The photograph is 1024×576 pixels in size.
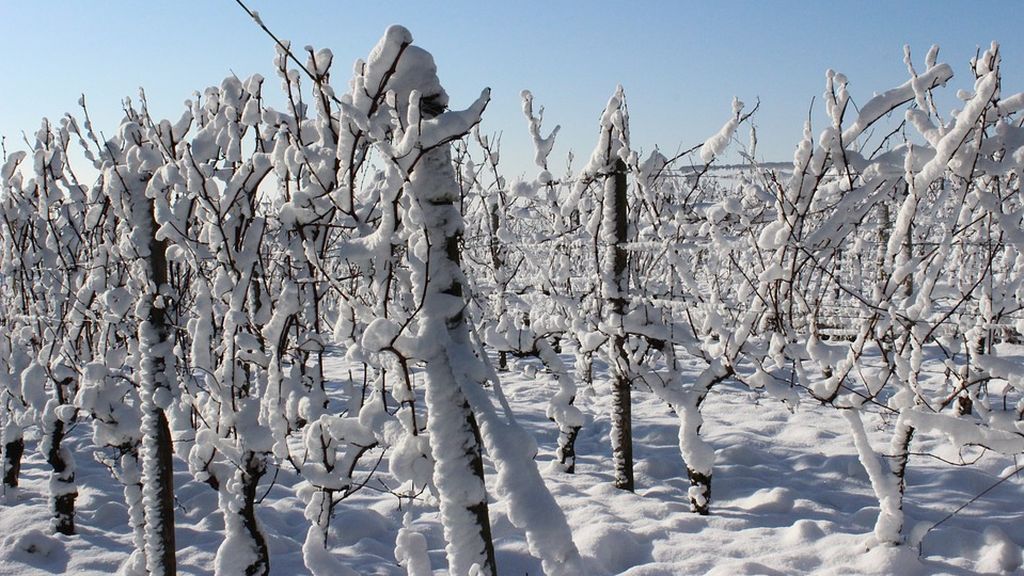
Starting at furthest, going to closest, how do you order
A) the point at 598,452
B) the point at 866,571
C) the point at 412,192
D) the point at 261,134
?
the point at 598,452
the point at 866,571
the point at 261,134
the point at 412,192

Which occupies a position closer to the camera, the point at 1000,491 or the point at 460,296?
the point at 460,296

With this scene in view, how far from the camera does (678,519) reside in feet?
19.0

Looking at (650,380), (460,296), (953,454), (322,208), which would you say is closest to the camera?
(460,296)

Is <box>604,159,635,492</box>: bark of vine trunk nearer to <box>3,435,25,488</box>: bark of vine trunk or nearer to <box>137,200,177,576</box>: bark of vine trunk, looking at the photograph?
<box>137,200,177,576</box>: bark of vine trunk

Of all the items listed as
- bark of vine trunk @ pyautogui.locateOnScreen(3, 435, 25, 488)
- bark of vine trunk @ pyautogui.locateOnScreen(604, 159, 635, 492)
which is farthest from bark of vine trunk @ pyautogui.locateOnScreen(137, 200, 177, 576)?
bark of vine trunk @ pyautogui.locateOnScreen(3, 435, 25, 488)

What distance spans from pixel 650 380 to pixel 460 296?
4.13m

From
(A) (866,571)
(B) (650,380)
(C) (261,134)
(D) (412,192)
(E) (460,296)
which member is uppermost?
(C) (261,134)

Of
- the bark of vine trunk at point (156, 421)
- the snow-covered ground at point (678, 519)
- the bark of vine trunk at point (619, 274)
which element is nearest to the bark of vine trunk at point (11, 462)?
the snow-covered ground at point (678, 519)

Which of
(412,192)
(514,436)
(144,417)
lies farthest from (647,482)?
(412,192)

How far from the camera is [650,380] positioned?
6066mm

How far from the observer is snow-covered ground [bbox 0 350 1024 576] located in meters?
4.89

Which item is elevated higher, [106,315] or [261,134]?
[261,134]

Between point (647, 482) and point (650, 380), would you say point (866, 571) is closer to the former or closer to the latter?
point (650, 380)

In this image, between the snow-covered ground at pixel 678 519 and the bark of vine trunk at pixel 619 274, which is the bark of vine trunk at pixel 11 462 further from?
the bark of vine trunk at pixel 619 274
